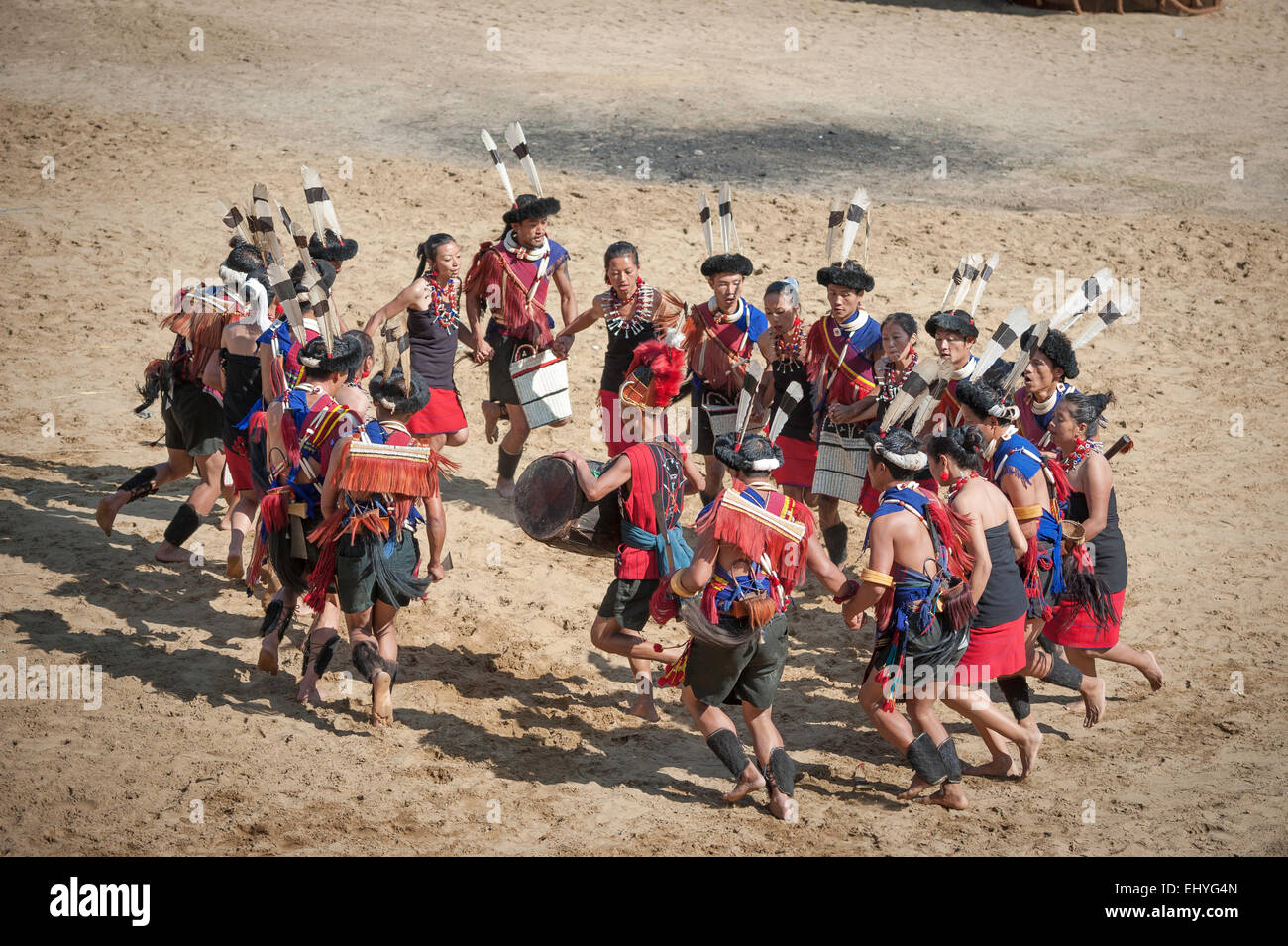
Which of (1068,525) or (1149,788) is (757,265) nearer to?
(1068,525)

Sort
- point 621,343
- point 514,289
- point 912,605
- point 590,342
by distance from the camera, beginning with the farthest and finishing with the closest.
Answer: point 590,342 → point 514,289 → point 621,343 → point 912,605

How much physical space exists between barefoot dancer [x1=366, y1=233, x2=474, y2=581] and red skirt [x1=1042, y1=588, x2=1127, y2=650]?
13.2 ft

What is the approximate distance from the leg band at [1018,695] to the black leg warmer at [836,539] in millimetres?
1958

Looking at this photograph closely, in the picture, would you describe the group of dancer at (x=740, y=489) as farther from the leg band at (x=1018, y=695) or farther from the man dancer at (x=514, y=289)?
the man dancer at (x=514, y=289)

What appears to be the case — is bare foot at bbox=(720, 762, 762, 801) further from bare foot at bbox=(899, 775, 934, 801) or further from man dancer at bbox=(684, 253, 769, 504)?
man dancer at bbox=(684, 253, 769, 504)

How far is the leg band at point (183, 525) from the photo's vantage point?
8.00 m

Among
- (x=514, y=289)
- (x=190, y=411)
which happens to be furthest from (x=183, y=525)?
(x=514, y=289)

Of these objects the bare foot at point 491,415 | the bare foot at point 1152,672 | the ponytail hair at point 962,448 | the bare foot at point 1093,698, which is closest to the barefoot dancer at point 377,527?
the ponytail hair at point 962,448

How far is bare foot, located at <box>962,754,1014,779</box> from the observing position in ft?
21.1

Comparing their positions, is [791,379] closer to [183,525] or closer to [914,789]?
[914,789]

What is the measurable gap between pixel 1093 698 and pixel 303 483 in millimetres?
4425

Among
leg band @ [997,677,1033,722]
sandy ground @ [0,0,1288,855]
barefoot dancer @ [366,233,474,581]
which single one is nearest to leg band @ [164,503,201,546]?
sandy ground @ [0,0,1288,855]

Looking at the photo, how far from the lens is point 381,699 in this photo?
6578mm

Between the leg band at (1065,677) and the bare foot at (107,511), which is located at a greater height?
the bare foot at (107,511)
